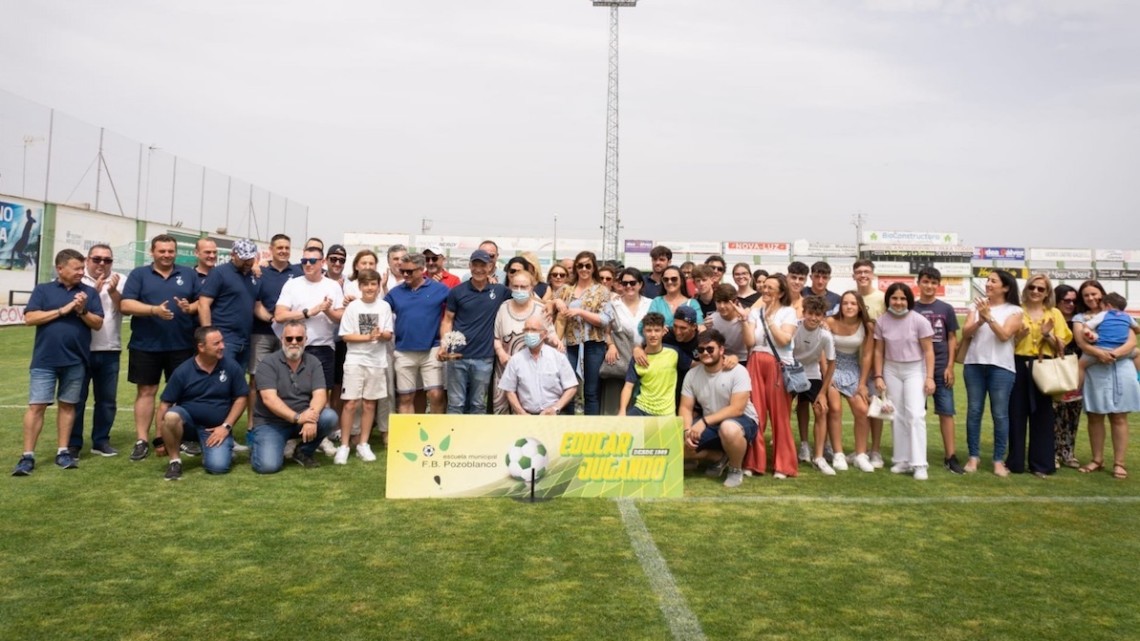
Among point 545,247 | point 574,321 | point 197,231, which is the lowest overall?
point 574,321

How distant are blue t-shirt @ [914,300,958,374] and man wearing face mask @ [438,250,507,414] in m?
3.71

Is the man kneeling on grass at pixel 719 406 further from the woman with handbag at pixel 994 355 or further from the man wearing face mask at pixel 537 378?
the woman with handbag at pixel 994 355

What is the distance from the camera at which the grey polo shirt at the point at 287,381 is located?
5.76 m

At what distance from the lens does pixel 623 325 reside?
19.9 ft

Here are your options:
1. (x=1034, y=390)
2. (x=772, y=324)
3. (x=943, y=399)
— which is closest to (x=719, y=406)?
(x=772, y=324)

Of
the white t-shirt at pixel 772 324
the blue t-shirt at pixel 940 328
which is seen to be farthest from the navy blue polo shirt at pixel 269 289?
the blue t-shirt at pixel 940 328

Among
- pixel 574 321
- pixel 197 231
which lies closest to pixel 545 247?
pixel 197 231

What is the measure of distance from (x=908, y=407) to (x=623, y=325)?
7.93 feet

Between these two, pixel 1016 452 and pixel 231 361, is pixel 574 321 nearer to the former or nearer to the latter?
pixel 231 361

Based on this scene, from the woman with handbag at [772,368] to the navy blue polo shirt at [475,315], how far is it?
2138 mm

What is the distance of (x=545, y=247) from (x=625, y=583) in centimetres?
→ 6218

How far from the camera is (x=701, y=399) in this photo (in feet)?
18.6

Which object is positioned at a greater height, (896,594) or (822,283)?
(822,283)

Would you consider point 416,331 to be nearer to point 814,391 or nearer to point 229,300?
point 229,300
